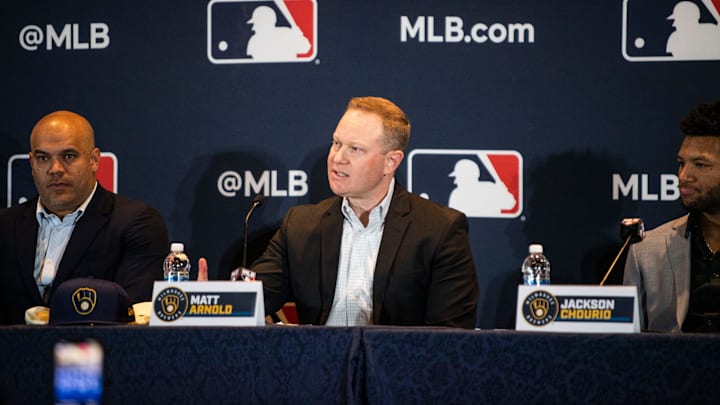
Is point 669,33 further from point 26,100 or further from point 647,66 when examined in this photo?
A: point 26,100

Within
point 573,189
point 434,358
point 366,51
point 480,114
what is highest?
point 366,51

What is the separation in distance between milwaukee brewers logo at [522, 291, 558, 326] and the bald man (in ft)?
5.04

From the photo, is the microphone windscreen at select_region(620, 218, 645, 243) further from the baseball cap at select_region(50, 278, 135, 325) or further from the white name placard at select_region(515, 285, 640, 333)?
the baseball cap at select_region(50, 278, 135, 325)

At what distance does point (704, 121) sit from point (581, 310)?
4.37 feet

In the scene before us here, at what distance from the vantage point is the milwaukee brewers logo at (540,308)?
1.95 m

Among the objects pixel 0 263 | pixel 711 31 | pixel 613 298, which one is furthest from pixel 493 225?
pixel 0 263

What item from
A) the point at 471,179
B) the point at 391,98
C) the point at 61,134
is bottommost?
the point at 471,179

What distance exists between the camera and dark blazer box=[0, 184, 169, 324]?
10.2 ft

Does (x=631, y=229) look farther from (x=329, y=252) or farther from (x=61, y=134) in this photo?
(x=61, y=134)

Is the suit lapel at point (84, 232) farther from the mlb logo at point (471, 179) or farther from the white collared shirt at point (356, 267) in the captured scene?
the mlb logo at point (471, 179)

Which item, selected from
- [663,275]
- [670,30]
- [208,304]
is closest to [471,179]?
[663,275]

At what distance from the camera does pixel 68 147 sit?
3195mm

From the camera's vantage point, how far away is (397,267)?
2.77 meters

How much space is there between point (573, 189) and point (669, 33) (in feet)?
2.27
